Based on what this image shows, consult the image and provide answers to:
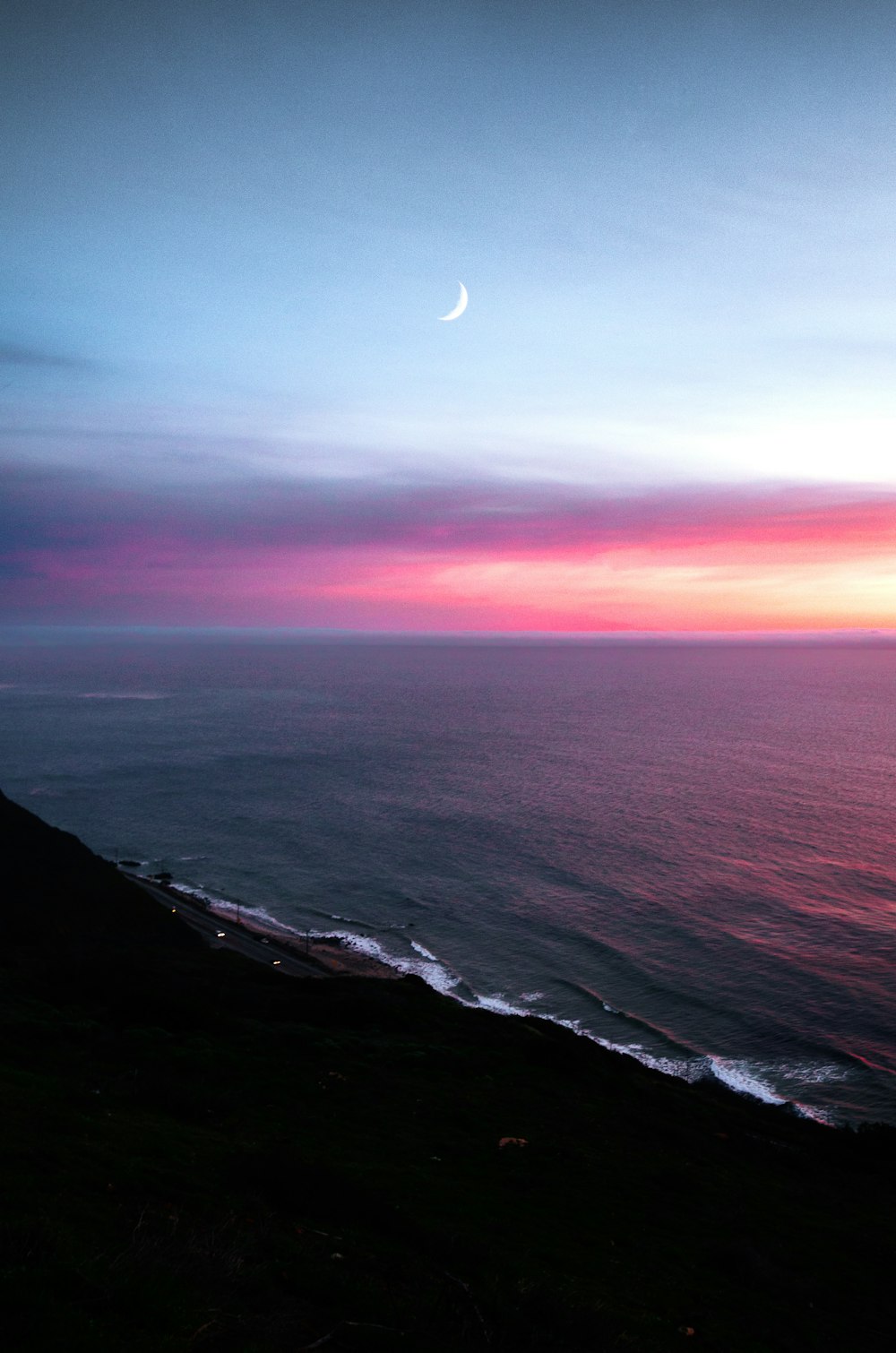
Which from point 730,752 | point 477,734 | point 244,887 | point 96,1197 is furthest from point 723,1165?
point 477,734

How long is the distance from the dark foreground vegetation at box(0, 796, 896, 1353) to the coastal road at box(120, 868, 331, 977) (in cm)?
1405

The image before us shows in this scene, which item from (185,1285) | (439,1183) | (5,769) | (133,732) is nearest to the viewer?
(185,1285)

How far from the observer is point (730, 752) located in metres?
128

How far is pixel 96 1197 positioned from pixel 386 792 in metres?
88.5

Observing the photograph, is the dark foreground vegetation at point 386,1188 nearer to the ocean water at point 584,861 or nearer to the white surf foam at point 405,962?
the ocean water at point 584,861

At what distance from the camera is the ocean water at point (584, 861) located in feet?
145

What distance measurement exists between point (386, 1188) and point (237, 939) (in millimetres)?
40974

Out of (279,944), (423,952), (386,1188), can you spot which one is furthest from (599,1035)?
(386,1188)

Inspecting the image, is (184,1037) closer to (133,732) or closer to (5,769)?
(5,769)

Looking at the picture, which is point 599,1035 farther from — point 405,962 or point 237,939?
point 237,939

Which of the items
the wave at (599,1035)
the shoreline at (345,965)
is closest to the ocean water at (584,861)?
the wave at (599,1035)

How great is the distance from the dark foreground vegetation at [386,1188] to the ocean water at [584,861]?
10866 millimetres

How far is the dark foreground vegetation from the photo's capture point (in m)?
10.0

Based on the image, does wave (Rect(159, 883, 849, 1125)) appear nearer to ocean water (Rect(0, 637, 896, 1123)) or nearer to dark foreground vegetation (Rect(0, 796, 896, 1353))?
ocean water (Rect(0, 637, 896, 1123))
